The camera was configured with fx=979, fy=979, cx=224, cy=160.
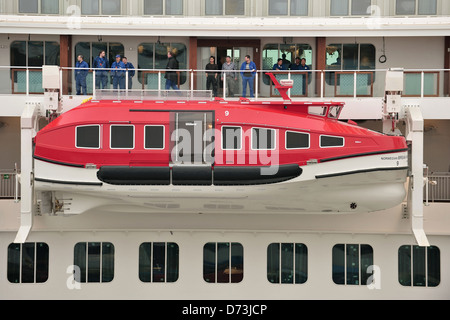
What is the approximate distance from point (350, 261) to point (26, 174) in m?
7.27

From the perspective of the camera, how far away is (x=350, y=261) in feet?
70.8

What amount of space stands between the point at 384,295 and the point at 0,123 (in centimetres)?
1008

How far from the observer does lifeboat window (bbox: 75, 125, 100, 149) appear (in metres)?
19.4

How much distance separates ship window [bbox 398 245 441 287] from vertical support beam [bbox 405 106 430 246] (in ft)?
5.04

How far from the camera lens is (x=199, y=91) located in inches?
823

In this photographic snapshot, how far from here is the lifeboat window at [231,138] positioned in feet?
63.7

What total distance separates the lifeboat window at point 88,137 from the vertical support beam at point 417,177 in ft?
20.7

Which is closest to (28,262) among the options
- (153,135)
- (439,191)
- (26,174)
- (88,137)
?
(26,174)

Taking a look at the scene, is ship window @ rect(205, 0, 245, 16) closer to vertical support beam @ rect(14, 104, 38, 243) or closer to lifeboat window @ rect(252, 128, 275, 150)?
lifeboat window @ rect(252, 128, 275, 150)

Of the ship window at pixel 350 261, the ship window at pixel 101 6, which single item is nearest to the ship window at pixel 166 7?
the ship window at pixel 101 6

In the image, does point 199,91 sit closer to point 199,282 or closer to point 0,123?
point 199,282

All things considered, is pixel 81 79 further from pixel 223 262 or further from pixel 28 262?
pixel 223 262

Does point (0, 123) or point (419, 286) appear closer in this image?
point (419, 286)
